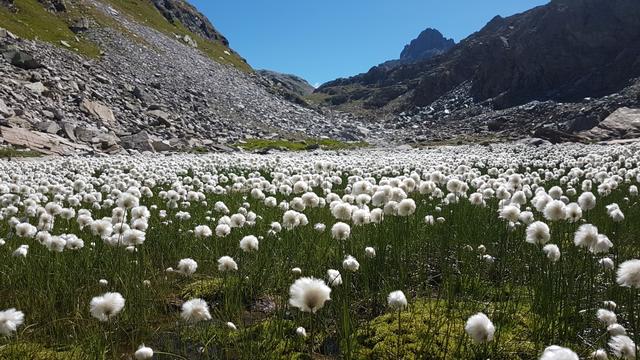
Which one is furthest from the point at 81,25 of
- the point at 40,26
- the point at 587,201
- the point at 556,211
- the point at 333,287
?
the point at 556,211

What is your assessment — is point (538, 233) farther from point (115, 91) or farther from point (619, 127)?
point (115, 91)

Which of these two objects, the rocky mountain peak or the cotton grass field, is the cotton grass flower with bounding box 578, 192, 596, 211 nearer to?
the cotton grass field

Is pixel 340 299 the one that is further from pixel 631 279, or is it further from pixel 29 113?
pixel 29 113

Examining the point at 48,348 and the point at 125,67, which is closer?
the point at 48,348

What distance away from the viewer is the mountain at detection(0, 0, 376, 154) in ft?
95.6

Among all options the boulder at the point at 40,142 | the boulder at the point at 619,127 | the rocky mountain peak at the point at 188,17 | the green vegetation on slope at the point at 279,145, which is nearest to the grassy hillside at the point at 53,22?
the green vegetation on slope at the point at 279,145

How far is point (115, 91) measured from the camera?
149 feet

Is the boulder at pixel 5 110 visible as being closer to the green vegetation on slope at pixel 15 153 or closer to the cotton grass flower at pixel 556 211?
the green vegetation on slope at pixel 15 153

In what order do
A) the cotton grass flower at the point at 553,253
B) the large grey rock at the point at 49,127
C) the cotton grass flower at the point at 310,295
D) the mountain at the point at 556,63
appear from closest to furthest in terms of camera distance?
the cotton grass flower at the point at 310,295 → the cotton grass flower at the point at 553,253 → the large grey rock at the point at 49,127 → the mountain at the point at 556,63

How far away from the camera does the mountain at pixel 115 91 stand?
95.6 feet

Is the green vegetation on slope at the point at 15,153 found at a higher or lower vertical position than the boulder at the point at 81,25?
lower

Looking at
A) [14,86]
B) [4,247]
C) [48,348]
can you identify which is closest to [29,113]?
[14,86]

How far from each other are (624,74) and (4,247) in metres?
107

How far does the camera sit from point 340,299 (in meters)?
3.94
